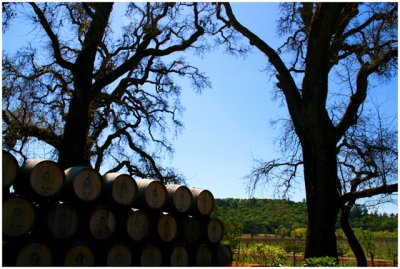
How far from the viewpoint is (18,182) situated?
249 inches

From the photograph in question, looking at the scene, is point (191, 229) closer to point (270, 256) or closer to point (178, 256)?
point (178, 256)

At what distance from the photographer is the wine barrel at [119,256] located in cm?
706

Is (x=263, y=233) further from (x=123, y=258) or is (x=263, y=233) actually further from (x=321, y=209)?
(x=123, y=258)

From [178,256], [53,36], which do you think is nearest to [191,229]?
[178,256]

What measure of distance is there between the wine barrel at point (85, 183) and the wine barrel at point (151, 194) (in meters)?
0.98

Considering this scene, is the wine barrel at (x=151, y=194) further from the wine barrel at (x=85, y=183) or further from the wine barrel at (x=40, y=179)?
the wine barrel at (x=40, y=179)

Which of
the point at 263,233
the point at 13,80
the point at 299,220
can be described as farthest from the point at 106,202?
the point at 263,233

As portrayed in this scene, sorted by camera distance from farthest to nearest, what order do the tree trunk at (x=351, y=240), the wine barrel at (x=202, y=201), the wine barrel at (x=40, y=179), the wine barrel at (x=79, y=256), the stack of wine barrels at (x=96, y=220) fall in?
the tree trunk at (x=351, y=240), the wine barrel at (x=202, y=201), the wine barrel at (x=79, y=256), the wine barrel at (x=40, y=179), the stack of wine barrels at (x=96, y=220)

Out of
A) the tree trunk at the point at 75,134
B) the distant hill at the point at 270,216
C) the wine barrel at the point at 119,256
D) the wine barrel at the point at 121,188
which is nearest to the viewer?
the wine barrel at the point at 119,256

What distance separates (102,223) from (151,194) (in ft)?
4.31

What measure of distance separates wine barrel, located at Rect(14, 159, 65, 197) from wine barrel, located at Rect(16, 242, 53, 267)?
78 cm

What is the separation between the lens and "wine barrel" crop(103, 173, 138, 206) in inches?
293

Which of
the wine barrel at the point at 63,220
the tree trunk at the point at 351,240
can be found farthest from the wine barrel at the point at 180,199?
the tree trunk at the point at 351,240

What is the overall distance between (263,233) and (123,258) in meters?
34.4
